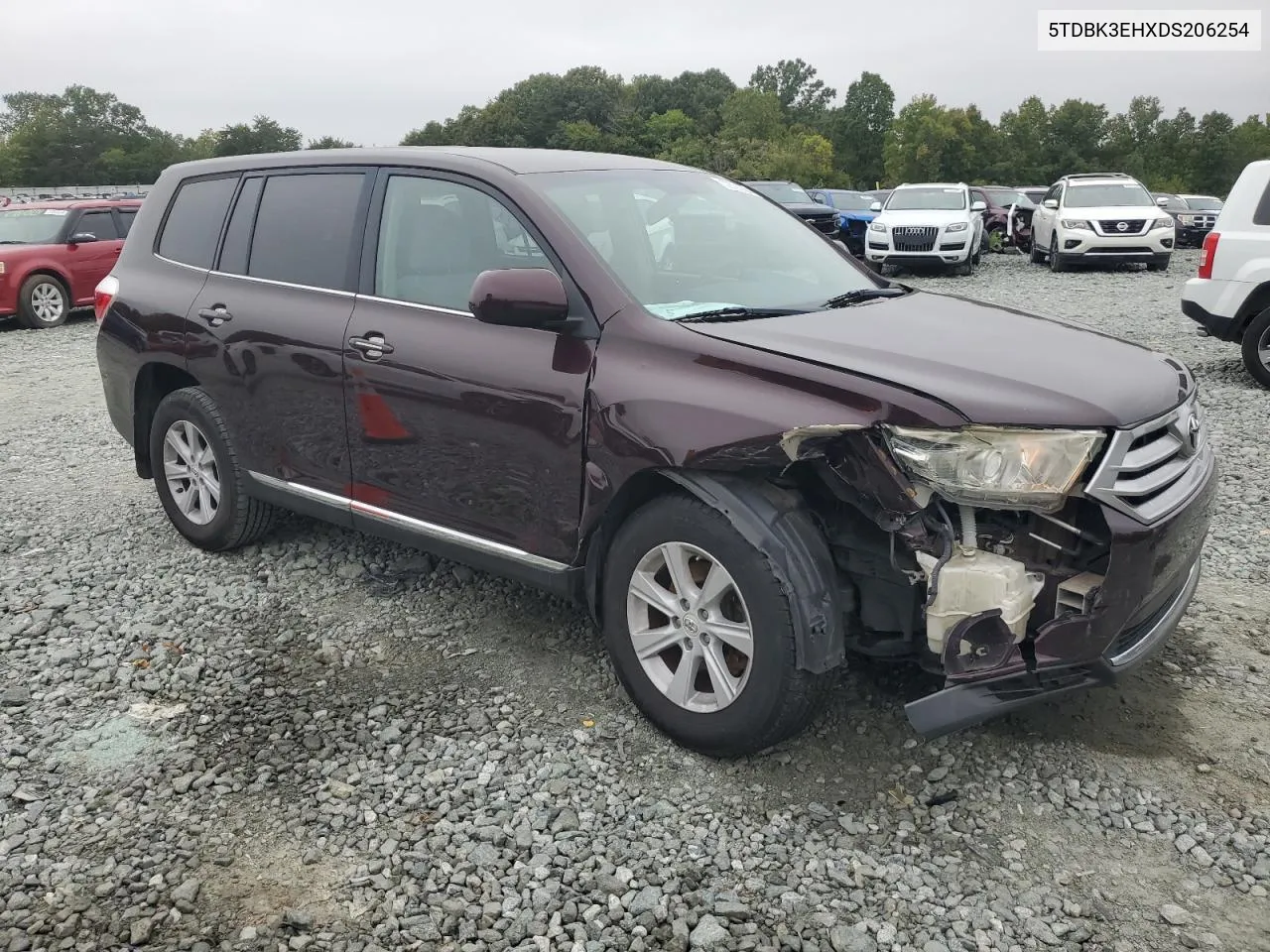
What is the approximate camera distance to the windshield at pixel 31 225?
14039 millimetres

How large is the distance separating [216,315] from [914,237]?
49.4ft

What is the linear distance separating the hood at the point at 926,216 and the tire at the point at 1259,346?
9.68 metres

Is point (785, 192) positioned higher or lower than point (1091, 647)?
higher

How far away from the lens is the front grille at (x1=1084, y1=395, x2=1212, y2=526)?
2666 millimetres

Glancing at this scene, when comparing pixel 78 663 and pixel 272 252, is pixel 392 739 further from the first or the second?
pixel 272 252

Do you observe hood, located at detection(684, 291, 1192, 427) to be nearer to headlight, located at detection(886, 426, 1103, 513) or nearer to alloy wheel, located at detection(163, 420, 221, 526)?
headlight, located at detection(886, 426, 1103, 513)

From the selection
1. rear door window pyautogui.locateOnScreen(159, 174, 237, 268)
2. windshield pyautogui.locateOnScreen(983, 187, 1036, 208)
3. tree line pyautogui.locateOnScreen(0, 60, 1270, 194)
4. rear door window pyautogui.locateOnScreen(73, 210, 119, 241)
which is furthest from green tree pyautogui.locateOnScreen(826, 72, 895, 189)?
rear door window pyautogui.locateOnScreen(159, 174, 237, 268)

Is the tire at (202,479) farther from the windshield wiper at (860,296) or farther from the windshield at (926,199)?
the windshield at (926,199)

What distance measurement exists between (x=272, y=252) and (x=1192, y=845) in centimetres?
398

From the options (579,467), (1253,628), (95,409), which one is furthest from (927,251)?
(579,467)

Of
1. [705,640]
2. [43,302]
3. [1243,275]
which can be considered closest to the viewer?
[705,640]

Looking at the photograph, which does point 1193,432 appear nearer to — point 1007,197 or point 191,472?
point 191,472

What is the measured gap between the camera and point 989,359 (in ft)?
9.78

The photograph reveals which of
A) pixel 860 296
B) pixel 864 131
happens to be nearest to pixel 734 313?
pixel 860 296
